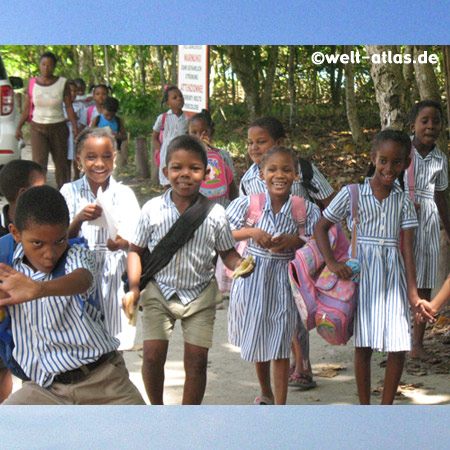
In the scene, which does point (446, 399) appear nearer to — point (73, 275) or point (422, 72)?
point (422, 72)

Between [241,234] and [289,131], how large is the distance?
1.92 feet

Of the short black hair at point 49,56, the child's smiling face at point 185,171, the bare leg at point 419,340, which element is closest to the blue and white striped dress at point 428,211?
the bare leg at point 419,340

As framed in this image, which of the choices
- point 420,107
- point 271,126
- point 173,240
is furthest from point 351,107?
point 173,240

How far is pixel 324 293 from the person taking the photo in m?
3.14

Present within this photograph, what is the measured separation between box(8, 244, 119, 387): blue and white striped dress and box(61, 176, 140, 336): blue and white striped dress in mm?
475

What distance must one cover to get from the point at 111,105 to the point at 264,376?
4.74 ft

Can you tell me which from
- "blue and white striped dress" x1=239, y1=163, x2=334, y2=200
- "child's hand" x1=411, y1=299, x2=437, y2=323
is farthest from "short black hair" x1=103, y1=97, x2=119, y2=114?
"child's hand" x1=411, y1=299, x2=437, y2=323

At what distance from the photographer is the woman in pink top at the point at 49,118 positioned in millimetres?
3348

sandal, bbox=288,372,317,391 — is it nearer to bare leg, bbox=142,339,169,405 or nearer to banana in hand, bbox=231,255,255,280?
bare leg, bbox=142,339,169,405

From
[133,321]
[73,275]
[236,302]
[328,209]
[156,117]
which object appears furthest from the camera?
[156,117]

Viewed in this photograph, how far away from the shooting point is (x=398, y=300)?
10.2 feet

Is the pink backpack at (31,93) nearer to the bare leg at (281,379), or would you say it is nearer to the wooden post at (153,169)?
the wooden post at (153,169)

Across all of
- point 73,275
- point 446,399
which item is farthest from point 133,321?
point 446,399

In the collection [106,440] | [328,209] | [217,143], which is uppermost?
[217,143]
